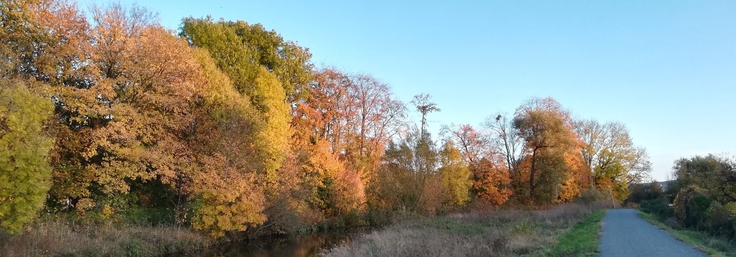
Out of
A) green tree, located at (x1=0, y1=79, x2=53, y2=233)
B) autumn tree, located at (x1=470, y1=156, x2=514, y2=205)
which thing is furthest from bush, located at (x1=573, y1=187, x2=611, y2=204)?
green tree, located at (x1=0, y1=79, x2=53, y2=233)

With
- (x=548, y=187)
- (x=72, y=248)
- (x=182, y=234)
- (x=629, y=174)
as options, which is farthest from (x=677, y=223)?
(x=629, y=174)

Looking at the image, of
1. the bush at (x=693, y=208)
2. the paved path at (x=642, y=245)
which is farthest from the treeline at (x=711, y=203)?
the paved path at (x=642, y=245)

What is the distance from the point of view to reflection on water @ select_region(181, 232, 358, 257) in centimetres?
2109

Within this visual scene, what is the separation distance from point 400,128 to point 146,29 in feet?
77.8

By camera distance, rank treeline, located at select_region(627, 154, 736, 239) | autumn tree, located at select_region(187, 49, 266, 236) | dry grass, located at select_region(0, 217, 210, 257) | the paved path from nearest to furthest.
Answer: the paved path → dry grass, located at select_region(0, 217, 210, 257) → treeline, located at select_region(627, 154, 736, 239) → autumn tree, located at select_region(187, 49, 266, 236)

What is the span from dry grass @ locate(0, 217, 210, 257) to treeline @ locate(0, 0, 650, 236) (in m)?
0.90

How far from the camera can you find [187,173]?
22312 millimetres

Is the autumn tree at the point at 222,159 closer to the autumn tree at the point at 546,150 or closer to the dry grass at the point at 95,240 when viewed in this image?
the dry grass at the point at 95,240

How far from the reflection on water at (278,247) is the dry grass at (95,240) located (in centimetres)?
115

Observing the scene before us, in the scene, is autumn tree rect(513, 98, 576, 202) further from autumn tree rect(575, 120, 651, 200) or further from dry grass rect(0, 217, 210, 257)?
dry grass rect(0, 217, 210, 257)

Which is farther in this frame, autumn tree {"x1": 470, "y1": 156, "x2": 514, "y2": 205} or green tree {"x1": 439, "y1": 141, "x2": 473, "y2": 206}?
autumn tree {"x1": 470, "y1": 156, "x2": 514, "y2": 205}

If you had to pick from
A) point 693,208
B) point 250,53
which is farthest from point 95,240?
point 693,208

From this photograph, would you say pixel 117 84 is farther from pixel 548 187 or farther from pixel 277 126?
pixel 548 187

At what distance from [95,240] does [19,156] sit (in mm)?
5228
